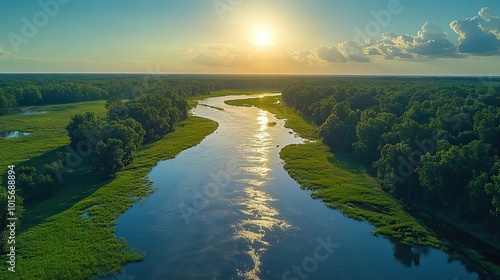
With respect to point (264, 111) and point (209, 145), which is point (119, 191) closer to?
point (209, 145)

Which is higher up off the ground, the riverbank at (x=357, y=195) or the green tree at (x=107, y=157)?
the green tree at (x=107, y=157)

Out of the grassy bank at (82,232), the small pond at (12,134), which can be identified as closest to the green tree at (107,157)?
the grassy bank at (82,232)

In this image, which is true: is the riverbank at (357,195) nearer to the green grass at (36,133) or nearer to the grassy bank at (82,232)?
the grassy bank at (82,232)

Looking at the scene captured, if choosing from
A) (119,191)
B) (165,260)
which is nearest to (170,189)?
(119,191)

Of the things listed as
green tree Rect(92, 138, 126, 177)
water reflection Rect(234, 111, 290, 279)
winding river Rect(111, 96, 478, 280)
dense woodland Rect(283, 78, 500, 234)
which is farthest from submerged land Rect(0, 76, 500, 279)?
water reflection Rect(234, 111, 290, 279)

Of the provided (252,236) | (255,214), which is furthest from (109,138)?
(252,236)

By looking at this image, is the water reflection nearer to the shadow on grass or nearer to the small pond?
the shadow on grass
